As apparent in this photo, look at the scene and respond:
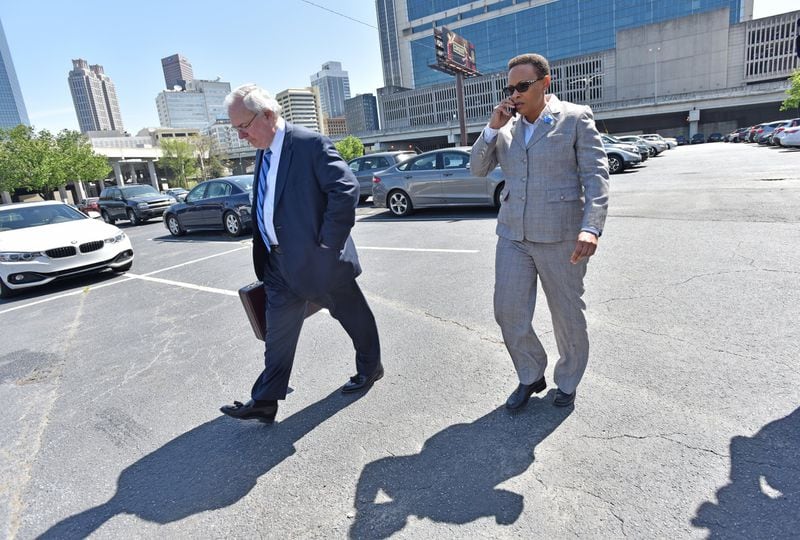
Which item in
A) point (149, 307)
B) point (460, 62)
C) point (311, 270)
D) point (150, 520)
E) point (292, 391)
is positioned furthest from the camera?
point (460, 62)

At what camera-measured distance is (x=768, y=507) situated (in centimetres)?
183

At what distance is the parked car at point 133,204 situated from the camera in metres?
18.6

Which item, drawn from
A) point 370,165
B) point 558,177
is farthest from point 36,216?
point 370,165

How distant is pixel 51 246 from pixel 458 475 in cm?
757

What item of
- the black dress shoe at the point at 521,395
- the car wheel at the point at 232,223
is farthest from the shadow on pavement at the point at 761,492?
the car wheel at the point at 232,223

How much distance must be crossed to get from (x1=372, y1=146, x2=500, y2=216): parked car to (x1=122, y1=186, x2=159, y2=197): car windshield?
1311cm

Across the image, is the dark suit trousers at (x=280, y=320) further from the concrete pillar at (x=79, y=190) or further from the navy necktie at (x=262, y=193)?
the concrete pillar at (x=79, y=190)

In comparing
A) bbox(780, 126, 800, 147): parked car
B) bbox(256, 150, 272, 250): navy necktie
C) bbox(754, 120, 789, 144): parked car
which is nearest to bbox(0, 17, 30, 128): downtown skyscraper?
bbox(754, 120, 789, 144): parked car

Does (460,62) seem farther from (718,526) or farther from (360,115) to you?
(360,115)

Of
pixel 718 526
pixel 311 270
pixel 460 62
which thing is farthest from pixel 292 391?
pixel 460 62

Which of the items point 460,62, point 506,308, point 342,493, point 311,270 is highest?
point 460,62

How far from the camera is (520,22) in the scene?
9919 centimetres

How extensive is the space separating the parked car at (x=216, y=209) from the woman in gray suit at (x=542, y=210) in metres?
8.92

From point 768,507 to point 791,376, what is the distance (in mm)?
1310
